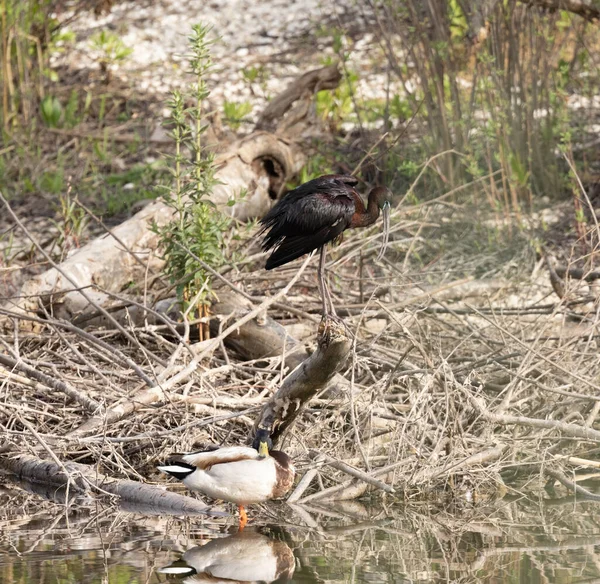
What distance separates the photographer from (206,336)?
6168 millimetres

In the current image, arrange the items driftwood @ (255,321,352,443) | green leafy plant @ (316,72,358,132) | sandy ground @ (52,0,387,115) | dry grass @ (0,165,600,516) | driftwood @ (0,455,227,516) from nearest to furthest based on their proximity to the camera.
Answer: driftwood @ (255,321,352,443), driftwood @ (0,455,227,516), dry grass @ (0,165,600,516), green leafy plant @ (316,72,358,132), sandy ground @ (52,0,387,115)

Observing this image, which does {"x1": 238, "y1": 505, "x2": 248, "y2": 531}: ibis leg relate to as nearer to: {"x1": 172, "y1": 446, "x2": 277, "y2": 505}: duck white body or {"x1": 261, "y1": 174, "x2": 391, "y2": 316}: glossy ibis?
{"x1": 172, "y1": 446, "x2": 277, "y2": 505}: duck white body

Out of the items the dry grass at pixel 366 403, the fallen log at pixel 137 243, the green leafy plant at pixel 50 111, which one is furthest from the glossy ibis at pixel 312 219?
the green leafy plant at pixel 50 111

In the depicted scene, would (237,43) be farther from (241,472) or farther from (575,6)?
(241,472)

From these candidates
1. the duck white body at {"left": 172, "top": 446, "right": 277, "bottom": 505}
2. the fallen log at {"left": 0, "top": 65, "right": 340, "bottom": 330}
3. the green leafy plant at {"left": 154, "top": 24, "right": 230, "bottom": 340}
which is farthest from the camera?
the fallen log at {"left": 0, "top": 65, "right": 340, "bottom": 330}

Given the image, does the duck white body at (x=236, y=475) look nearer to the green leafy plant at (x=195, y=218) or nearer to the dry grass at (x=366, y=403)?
the dry grass at (x=366, y=403)

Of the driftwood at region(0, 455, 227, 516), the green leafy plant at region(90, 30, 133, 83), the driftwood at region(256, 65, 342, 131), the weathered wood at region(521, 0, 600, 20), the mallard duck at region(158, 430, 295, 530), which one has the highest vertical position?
the weathered wood at region(521, 0, 600, 20)

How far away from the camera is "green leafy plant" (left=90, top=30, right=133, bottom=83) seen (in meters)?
11.5

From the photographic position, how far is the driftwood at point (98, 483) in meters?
4.73

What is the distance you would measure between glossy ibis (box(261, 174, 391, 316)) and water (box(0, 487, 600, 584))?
1103mm

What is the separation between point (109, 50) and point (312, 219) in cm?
713

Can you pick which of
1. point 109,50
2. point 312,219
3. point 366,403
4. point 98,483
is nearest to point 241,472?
point 98,483

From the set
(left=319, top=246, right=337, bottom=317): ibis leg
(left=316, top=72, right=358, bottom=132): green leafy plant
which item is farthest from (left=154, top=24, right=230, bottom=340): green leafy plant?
(left=316, top=72, right=358, bottom=132): green leafy plant

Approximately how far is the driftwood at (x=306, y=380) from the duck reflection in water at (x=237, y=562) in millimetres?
578
